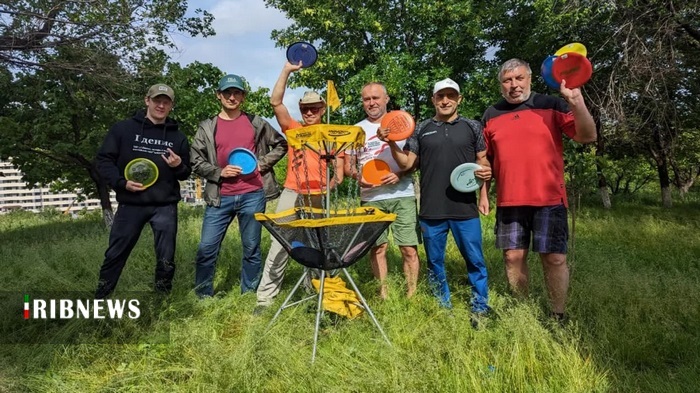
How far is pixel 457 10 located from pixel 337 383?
12.8 meters

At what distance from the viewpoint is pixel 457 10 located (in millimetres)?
12883

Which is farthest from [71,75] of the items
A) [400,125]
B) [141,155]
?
[400,125]

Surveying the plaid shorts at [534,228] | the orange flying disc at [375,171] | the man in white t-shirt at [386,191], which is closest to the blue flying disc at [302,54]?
the man in white t-shirt at [386,191]

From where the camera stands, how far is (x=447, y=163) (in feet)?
10.9

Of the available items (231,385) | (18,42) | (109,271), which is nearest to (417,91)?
(18,42)

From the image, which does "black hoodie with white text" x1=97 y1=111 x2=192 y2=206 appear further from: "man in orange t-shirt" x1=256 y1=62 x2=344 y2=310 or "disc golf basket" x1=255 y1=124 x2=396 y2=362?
"disc golf basket" x1=255 y1=124 x2=396 y2=362

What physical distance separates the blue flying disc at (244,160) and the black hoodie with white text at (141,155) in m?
0.51

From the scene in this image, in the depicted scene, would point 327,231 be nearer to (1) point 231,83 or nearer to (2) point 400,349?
(2) point 400,349

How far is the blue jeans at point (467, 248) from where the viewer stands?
3324 mm

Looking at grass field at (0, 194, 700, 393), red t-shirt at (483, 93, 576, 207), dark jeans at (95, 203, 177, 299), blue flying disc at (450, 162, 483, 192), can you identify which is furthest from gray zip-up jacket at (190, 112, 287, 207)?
red t-shirt at (483, 93, 576, 207)

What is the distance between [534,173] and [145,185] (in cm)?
299

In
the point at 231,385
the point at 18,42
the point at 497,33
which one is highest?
the point at 497,33

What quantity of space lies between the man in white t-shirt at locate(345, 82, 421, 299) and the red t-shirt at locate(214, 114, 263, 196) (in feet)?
2.90

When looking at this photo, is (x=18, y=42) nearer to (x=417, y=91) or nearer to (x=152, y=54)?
(x=152, y=54)
